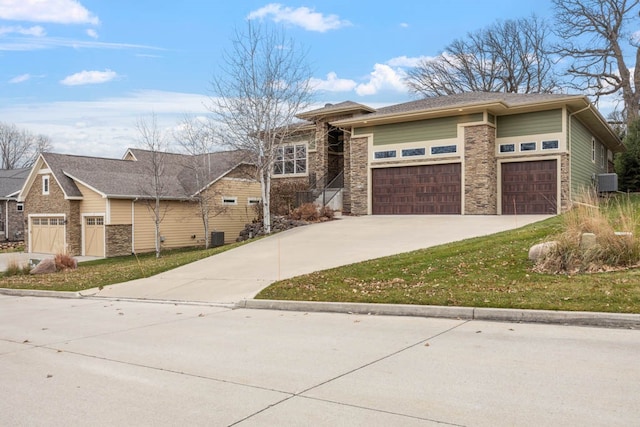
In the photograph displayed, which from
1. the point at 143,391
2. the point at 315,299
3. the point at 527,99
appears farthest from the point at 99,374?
the point at 527,99

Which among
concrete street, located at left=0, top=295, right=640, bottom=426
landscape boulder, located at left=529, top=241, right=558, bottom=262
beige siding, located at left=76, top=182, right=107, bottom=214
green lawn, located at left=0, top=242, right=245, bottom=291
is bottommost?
green lawn, located at left=0, top=242, right=245, bottom=291

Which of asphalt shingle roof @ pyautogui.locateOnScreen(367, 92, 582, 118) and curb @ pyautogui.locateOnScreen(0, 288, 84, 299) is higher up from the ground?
asphalt shingle roof @ pyautogui.locateOnScreen(367, 92, 582, 118)

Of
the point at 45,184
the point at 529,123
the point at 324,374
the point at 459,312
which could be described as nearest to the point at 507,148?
the point at 529,123

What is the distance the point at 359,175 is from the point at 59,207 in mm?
17410

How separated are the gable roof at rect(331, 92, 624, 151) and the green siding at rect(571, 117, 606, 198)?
502mm

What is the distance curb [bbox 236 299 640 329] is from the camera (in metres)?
7.59

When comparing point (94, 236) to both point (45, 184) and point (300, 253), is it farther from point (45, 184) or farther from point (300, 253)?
point (300, 253)

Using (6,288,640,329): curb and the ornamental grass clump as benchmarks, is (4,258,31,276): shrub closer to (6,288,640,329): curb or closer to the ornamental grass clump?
(6,288,640,329): curb

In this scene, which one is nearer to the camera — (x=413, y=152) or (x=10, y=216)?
(x=413, y=152)

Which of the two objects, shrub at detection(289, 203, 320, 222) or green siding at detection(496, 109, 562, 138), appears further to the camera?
shrub at detection(289, 203, 320, 222)

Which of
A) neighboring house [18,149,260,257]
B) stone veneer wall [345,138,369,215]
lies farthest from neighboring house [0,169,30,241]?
stone veneer wall [345,138,369,215]

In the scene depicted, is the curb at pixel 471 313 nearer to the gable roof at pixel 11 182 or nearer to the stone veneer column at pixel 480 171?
the stone veneer column at pixel 480 171

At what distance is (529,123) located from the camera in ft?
76.5

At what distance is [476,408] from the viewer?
4.61 m
